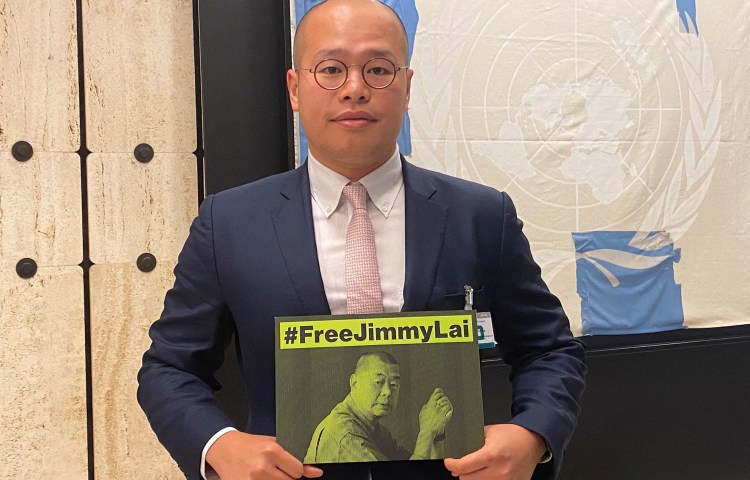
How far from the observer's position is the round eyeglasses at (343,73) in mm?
1106

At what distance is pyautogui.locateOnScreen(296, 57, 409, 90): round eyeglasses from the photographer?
43.6 inches

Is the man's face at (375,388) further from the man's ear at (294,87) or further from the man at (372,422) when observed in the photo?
the man's ear at (294,87)

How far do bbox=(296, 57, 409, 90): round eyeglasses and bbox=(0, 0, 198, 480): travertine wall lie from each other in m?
1.34

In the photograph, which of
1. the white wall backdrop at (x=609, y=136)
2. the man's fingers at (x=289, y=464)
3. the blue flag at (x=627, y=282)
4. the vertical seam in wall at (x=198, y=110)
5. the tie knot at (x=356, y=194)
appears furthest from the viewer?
the blue flag at (x=627, y=282)

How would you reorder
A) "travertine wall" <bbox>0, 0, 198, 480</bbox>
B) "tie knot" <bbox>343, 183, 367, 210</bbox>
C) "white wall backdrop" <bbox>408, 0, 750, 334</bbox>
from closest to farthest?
"tie knot" <bbox>343, 183, 367, 210</bbox>
"travertine wall" <bbox>0, 0, 198, 480</bbox>
"white wall backdrop" <bbox>408, 0, 750, 334</bbox>

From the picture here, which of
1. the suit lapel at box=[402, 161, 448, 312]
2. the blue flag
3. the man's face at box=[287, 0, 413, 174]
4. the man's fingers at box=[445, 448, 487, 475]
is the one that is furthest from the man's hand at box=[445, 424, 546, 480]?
the blue flag

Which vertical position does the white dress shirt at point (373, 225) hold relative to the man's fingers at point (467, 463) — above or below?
above

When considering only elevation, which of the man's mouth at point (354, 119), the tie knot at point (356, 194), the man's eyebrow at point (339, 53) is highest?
the man's eyebrow at point (339, 53)

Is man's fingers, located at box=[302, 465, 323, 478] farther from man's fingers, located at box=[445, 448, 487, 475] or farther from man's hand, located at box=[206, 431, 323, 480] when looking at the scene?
man's fingers, located at box=[445, 448, 487, 475]

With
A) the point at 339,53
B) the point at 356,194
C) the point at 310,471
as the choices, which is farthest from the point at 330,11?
the point at 310,471

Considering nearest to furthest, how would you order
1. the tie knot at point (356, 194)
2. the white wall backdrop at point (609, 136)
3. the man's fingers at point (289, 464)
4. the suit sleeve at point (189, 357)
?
the man's fingers at point (289, 464)
the suit sleeve at point (189, 357)
the tie knot at point (356, 194)
the white wall backdrop at point (609, 136)

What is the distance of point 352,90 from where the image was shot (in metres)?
1.08

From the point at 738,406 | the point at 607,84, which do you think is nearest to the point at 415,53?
the point at 607,84

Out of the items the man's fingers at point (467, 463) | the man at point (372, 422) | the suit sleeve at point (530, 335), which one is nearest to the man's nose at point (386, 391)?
the man at point (372, 422)
